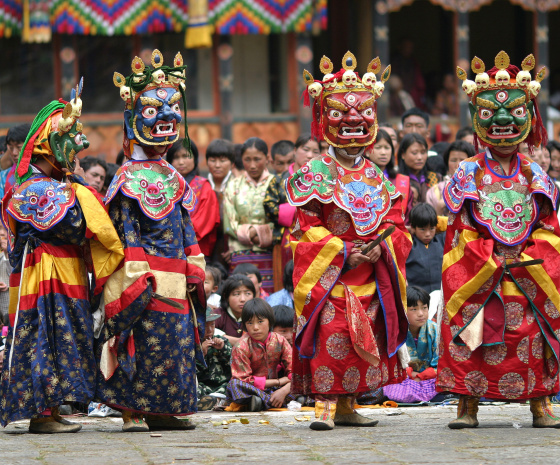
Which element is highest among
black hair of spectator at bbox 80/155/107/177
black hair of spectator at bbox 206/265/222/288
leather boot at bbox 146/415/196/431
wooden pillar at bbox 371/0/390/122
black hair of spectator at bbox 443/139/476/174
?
wooden pillar at bbox 371/0/390/122

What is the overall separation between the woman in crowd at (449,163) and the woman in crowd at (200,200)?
6.01ft

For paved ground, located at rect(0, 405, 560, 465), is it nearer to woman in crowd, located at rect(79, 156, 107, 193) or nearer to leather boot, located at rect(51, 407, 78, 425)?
leather boot, located at rect(51, 407, 78, 425)

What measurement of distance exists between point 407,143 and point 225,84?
5353mm

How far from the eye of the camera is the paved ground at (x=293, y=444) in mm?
5957

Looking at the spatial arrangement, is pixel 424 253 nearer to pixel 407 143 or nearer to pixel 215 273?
pixel 407 143

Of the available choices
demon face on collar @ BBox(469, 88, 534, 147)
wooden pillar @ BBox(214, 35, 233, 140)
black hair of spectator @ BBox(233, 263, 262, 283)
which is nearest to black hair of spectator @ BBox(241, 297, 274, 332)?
black hair of spectator @ BBox(233, 263, 262, 283)

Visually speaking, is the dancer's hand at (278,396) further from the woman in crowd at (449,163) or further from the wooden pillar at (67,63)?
the wooden pillar at (67,63)

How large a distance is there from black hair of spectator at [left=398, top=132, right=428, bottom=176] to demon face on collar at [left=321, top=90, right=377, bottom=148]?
2.62 m

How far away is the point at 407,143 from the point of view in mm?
10266

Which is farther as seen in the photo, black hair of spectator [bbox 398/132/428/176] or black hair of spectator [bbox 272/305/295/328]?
black hair of spectator [bbox 398/132/428/176]

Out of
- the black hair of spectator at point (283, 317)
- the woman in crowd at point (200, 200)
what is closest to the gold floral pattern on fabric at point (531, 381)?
the black hair of spectator at point (283, 317)

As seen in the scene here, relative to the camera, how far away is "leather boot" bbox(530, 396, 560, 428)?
7.17 metres

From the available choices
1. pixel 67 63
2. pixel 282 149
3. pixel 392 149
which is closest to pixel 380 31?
pixel 67 63

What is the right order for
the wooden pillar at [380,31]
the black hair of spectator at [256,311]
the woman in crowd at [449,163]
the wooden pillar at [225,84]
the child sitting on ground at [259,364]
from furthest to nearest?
1. the wooden pillar at [380,31]
2. the wooden pillar at [225,84]
3. the woman in crowd at [449,163]
4. the black hair of spectator at [256,311]
5. the child sitting on ground at [259,364]
